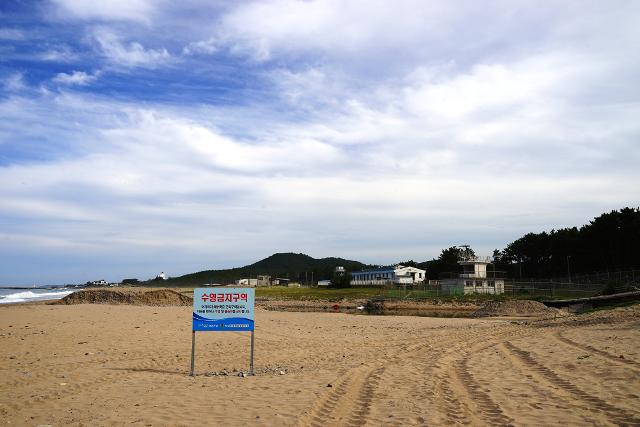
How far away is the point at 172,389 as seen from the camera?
10078 mm

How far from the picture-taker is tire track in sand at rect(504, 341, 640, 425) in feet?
23.7

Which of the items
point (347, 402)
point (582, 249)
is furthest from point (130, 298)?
point (582, 249)

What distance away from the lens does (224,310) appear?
40.0 ft

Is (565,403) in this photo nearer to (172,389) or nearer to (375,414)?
(375,414)

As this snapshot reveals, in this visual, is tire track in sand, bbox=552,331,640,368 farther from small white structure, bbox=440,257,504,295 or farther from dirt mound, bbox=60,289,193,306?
small white structure, bbox=440,257,504,295

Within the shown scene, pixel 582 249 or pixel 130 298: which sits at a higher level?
pixel 582 249

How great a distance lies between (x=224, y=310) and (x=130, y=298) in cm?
4066

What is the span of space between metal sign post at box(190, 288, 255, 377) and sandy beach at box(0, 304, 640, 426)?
1.18 metres

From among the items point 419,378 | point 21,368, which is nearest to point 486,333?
point 419,378

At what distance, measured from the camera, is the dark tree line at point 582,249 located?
7438cm

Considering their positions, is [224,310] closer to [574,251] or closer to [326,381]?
[326,381]

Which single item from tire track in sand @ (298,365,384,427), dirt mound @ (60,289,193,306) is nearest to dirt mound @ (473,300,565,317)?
dirt mound @ (60,289,193,306)

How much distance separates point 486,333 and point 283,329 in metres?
9.80

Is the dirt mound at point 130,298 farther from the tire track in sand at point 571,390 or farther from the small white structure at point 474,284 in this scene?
the tire track in sand at point 571,390
